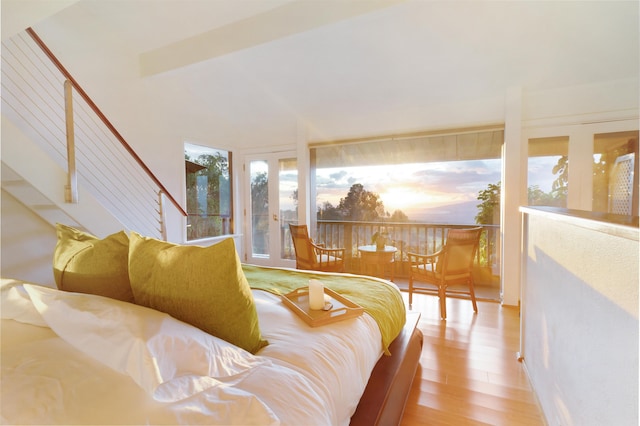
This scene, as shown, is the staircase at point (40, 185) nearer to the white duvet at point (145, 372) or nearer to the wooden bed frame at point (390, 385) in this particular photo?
the white duvet at point (145, 372)

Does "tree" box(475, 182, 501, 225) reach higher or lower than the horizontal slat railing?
lower

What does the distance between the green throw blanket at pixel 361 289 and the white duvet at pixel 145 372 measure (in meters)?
0.45

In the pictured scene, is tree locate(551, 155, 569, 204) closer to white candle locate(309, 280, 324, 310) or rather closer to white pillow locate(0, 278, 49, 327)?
white candle locate(309, 280, 324, 310)

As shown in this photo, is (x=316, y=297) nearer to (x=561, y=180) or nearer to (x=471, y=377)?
(x=471, y=377)

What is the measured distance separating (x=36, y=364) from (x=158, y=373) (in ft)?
0.87

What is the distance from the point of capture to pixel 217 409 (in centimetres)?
61

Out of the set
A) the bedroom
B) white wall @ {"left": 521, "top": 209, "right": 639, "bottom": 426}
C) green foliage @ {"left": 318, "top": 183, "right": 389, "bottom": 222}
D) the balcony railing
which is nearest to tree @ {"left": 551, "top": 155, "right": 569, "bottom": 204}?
the bedroom

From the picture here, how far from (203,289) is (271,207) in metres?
4.06

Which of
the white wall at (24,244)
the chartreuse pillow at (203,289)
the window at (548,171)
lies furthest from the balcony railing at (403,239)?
the chartreuse pillow at (203,289)

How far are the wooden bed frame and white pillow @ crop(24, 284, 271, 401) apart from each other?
0.53 m

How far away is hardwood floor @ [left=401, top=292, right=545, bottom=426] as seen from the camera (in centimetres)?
153

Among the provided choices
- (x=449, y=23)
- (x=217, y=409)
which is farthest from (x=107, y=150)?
(x=449, y=23)

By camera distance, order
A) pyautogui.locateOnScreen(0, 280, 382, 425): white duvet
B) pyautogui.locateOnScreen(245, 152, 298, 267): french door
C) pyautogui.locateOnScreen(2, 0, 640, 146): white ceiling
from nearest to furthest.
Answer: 1. pyautogui.locateOnScreen(0, 280, 382, 425): white duvet
2. pyautogui.locateOnScreen(2, 0, 640, 146): white ceiling
3. pyautogui.locateOnScreen(245, 152, 298, 267): french door

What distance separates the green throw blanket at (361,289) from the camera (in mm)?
1461
